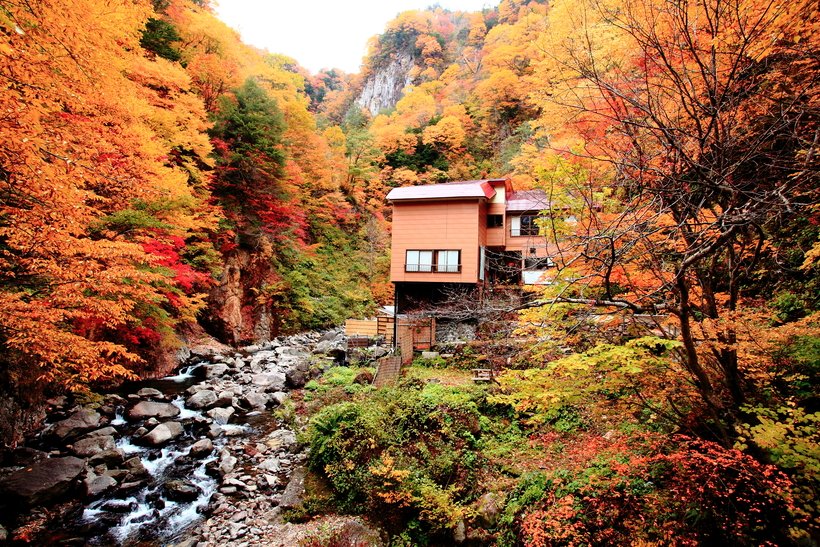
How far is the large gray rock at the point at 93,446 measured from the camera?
7863 millimetres

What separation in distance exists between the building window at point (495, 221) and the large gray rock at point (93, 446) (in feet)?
54.8

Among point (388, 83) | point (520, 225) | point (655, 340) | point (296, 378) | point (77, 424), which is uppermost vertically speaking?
point (388, 83)

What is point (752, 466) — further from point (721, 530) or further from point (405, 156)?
point (405, 156)

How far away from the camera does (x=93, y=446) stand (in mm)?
8102

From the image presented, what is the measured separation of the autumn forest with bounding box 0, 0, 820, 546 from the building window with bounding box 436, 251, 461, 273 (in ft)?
12.8

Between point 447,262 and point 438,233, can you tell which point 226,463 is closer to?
point 447,262

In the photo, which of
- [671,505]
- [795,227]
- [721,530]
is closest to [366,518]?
[671,505]

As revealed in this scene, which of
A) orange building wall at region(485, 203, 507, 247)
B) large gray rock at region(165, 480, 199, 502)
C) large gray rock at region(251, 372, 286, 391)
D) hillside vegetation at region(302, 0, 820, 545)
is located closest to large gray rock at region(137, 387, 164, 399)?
large gray rock at region(251, 372, 286, 391)

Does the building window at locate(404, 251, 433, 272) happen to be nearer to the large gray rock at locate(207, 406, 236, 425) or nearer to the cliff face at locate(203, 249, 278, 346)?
the cliff face at locate(203, 249, 278, 346)

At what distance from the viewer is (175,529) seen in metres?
6.52

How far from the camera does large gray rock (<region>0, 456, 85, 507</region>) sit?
626cm

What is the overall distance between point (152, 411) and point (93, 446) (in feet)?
6.65

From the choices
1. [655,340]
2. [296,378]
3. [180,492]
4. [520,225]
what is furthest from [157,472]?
[520,225]

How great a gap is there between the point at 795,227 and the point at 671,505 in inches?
254
